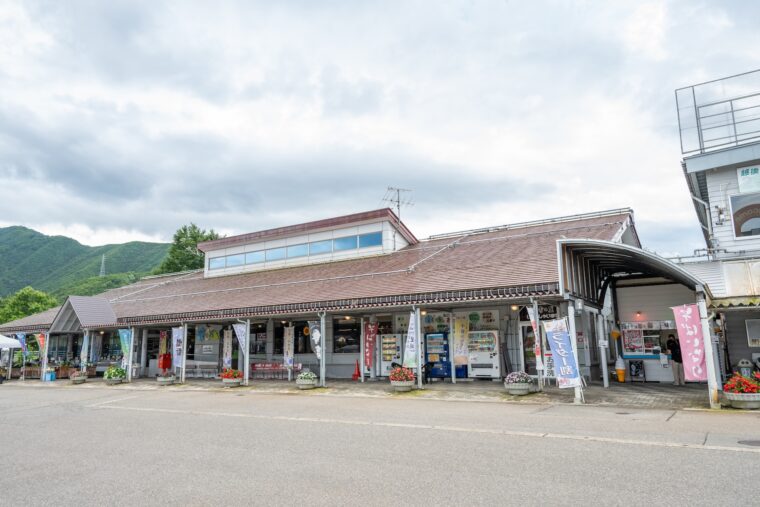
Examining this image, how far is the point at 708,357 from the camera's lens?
10492 mm

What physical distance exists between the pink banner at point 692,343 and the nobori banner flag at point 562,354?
7.70 ft

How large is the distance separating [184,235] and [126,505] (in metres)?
47.7

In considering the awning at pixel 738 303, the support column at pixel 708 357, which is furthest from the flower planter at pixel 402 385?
the awning at pixel 738 303

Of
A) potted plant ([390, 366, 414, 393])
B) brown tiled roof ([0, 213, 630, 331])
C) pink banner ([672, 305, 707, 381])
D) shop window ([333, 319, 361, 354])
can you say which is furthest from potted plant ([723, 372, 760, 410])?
shop window ([333, 319, 361, 354])

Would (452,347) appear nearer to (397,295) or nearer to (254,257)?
(397,295)

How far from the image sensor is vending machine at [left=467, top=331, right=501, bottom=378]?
52.0 feet

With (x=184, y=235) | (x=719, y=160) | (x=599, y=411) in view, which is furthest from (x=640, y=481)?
(x=184, y=235)

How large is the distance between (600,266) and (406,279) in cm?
656

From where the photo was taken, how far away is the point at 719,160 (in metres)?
15.4

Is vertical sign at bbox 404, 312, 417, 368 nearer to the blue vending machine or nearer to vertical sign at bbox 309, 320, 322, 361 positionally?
the blue vending machine

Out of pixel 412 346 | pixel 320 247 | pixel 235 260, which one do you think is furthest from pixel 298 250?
pixel 412 346

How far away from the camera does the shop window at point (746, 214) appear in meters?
15.1

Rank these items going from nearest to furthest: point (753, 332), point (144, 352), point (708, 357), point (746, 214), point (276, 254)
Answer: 1. point (708, 357)
2. point (753, 332)
3. point (746, 214)
4. point (144, 352)
5. point (276, 254)

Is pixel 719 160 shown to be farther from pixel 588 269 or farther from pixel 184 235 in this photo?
pixel 184 235
